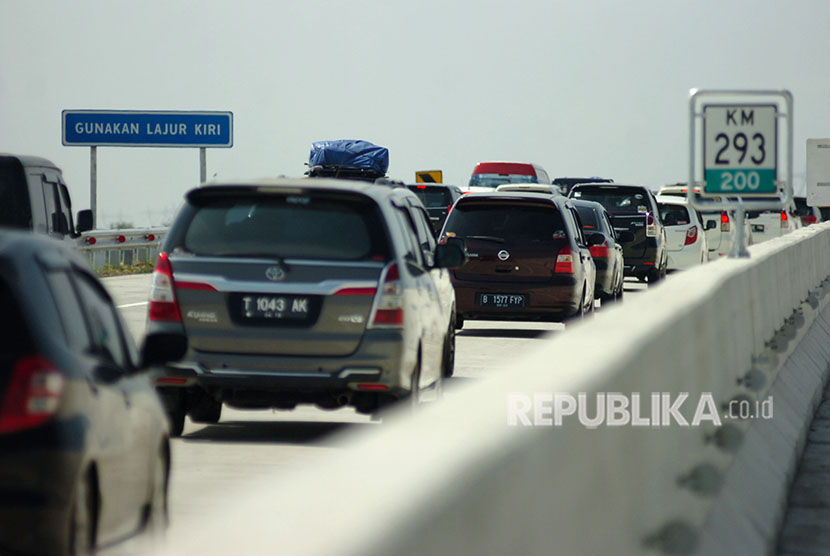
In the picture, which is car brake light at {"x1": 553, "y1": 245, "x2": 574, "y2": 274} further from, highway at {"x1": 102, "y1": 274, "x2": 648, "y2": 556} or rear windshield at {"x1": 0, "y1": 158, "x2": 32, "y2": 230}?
rear windshield at {"x1": 0, "y1": 158, "x2": 32, "y2": 230}

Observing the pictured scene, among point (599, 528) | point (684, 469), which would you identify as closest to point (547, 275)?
point (684, 469)

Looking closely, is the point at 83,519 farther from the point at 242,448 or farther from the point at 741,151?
the point at 741,151

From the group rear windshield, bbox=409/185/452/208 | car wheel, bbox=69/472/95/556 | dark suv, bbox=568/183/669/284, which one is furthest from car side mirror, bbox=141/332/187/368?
rear windshield, bbox=409/185/452/208

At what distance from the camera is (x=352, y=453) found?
9.31ft

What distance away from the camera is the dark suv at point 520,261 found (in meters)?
20.0

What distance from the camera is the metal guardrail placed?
36.0 metres

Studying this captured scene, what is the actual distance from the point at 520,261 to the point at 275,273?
10.1 m

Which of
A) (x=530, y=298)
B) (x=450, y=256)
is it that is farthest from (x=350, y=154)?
(x=450, y=256)

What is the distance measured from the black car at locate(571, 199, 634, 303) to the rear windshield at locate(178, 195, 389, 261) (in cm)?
1332

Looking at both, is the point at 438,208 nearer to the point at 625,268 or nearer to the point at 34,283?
the point at 625,268

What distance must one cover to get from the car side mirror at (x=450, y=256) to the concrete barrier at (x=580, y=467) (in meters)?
2.44

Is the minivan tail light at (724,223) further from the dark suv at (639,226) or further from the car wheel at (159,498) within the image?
the car wheel at (159,498)

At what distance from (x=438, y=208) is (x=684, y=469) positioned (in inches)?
1238

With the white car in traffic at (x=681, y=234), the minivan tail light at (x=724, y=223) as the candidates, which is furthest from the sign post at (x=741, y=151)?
the minivan tail light at (x=724, y=223)
